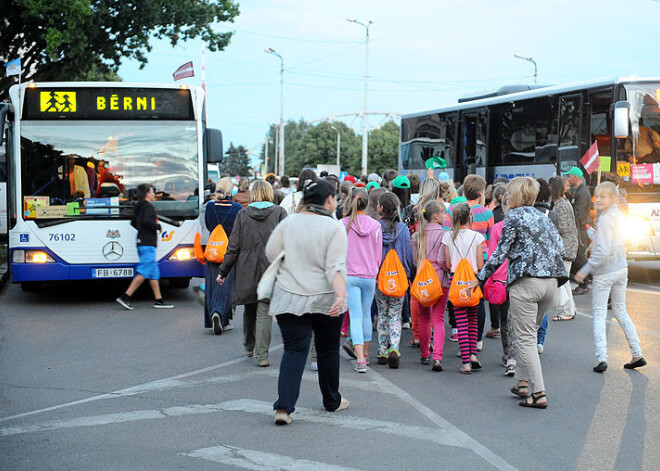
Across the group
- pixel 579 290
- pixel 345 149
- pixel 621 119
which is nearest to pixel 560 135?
pixel 621 119

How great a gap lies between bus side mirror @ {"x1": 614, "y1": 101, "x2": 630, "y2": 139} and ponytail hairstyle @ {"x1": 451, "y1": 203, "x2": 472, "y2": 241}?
24.6 feet

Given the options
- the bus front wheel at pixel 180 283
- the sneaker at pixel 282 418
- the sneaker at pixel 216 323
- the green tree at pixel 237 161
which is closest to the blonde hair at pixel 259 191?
the sneaker at pixel 216 323

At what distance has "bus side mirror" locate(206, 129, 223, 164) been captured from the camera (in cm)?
1216

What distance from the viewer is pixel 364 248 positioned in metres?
7.88

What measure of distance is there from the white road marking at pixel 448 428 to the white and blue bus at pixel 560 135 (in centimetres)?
888

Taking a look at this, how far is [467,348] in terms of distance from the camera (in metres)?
8.01

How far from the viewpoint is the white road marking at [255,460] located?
16.6 ft

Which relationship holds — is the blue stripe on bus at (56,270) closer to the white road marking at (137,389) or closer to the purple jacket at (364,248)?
the white road marking at (137,389)

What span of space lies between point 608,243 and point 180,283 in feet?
26.7

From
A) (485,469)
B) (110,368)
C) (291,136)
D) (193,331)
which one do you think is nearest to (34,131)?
(193,331)

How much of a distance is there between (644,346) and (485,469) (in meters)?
4.79

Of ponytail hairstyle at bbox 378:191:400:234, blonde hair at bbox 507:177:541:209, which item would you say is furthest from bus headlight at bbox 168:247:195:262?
blonde hair at bbox 507:177:541:209

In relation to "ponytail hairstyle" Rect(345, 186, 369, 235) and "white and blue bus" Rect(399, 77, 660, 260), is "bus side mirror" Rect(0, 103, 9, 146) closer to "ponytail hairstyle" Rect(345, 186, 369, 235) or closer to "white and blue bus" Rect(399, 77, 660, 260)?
"ponytail hairstyle" Rect(345, 186, 369, 235)

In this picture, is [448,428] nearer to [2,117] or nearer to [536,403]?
[536,403]
